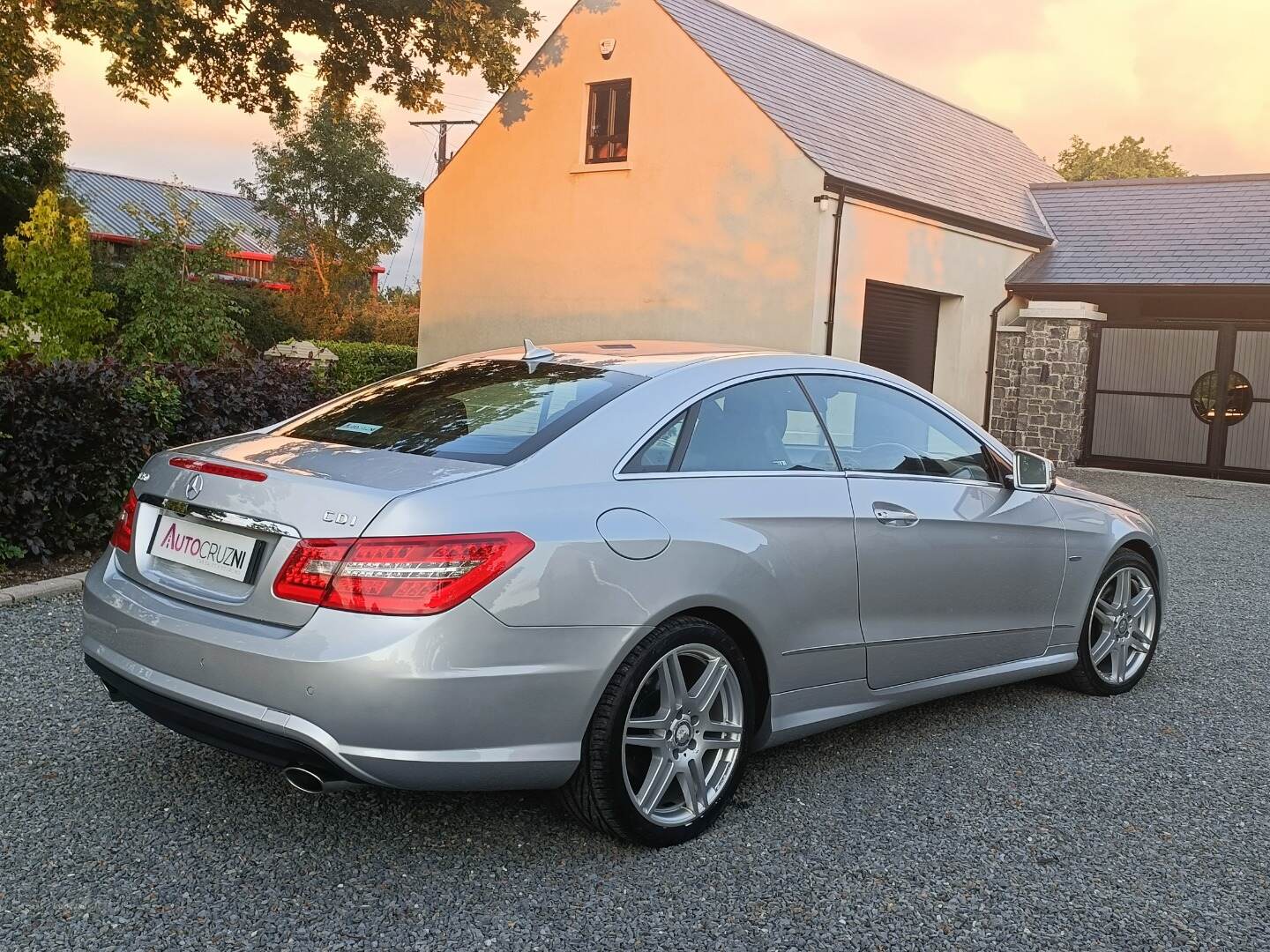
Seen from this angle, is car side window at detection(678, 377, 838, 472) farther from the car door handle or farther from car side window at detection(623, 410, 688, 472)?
the car door handle

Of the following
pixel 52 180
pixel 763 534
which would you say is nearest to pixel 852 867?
pixel 763 534

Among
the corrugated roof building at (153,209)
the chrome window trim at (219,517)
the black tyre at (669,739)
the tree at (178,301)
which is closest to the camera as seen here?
the chrome window trim at (219,517)

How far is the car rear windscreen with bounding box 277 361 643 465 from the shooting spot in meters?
3.54

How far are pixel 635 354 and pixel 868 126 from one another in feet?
53.5

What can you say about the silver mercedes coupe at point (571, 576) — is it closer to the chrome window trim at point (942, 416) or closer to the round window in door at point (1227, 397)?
the chrome window trim at point (942, 416)

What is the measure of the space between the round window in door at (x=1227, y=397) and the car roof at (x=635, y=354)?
53.1 ft

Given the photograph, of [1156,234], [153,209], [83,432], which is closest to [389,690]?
[83,432]

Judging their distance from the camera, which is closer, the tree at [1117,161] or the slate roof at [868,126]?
the slate roof at [868,126]

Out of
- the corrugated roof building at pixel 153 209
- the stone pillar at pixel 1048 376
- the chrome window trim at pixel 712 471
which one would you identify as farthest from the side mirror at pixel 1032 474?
the corrugated roof building at pixel 153 209

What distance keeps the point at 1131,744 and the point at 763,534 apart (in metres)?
2.11

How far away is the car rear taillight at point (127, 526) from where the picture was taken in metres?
3.62

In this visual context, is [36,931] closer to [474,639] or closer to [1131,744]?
[474,639]

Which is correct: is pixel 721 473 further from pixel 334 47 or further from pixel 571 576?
pixel 334 47

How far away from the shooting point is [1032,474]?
4.90m
